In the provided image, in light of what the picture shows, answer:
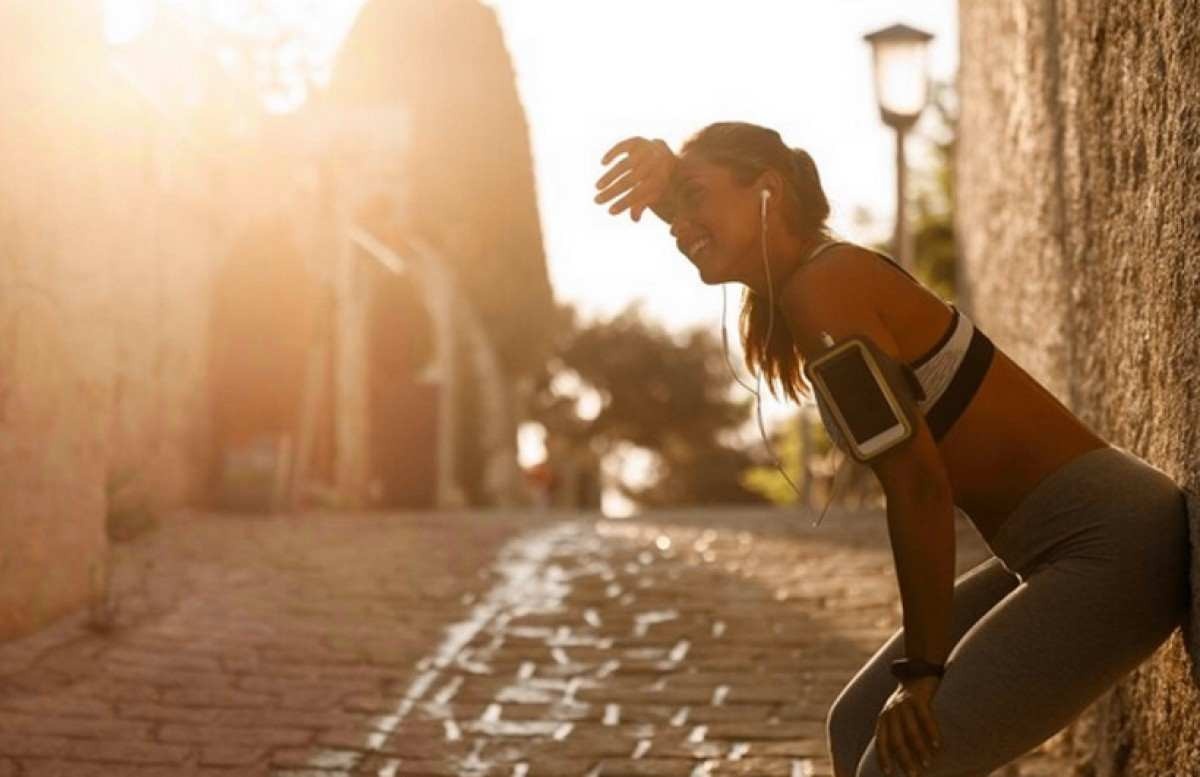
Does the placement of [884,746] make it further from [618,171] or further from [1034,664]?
[618,171]

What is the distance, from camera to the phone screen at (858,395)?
8.99ft

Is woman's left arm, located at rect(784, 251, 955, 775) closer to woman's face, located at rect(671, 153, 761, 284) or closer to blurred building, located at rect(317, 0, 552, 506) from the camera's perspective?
woman's face, located at rect(671, 153, 761, 284)

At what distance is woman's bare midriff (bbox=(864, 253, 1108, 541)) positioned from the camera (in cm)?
290

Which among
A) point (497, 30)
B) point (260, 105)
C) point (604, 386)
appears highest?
point (497, 30)

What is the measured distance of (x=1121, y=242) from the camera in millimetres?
4090

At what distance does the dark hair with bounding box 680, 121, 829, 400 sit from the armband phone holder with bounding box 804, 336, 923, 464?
0.88ft

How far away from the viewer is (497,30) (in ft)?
73.7

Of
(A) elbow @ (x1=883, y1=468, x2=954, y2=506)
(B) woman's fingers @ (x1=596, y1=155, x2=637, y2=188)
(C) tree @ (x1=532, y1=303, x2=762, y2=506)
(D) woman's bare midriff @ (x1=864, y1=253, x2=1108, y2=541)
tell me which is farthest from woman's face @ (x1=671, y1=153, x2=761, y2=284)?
(C) tree @ (x1=532, y1=303, x2=762, y2=506)

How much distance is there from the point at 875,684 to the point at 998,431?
535mm

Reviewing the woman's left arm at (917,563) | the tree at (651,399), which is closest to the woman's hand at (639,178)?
the woman's left arm at (917,563)

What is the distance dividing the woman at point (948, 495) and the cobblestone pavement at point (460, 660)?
2.09m

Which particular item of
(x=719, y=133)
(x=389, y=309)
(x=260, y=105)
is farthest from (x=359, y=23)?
(x=719, y=133)

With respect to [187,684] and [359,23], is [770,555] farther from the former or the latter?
[359,23]

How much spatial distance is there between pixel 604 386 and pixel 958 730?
4469cm
